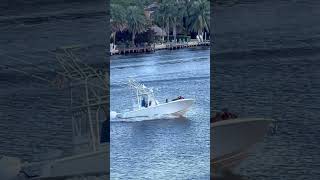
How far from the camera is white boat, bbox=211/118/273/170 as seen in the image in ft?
20.3

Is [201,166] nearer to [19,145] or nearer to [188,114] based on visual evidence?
[188,114]

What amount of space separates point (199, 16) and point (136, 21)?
750mm

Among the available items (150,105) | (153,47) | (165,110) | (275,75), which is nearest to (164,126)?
(165,110)

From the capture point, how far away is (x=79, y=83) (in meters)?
6.26

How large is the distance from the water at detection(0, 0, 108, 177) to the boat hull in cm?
100

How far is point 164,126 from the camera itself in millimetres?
7090

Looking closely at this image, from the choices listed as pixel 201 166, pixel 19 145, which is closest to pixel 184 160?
pixel 201 166

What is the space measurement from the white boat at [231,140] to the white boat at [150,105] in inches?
28.2

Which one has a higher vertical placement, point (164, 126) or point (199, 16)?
point (199, 16)

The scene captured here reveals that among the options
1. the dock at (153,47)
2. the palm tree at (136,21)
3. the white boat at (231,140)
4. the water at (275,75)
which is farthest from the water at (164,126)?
the water at (275,75)

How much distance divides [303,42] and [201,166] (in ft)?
6.04

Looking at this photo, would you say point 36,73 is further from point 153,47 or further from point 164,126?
point 164,126

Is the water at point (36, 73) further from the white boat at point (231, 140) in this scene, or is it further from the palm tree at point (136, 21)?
the white boat at point (231, 140)

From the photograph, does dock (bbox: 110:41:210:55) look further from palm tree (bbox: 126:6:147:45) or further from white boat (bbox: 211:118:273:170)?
white boat (bbox: 211:118:273:170)
